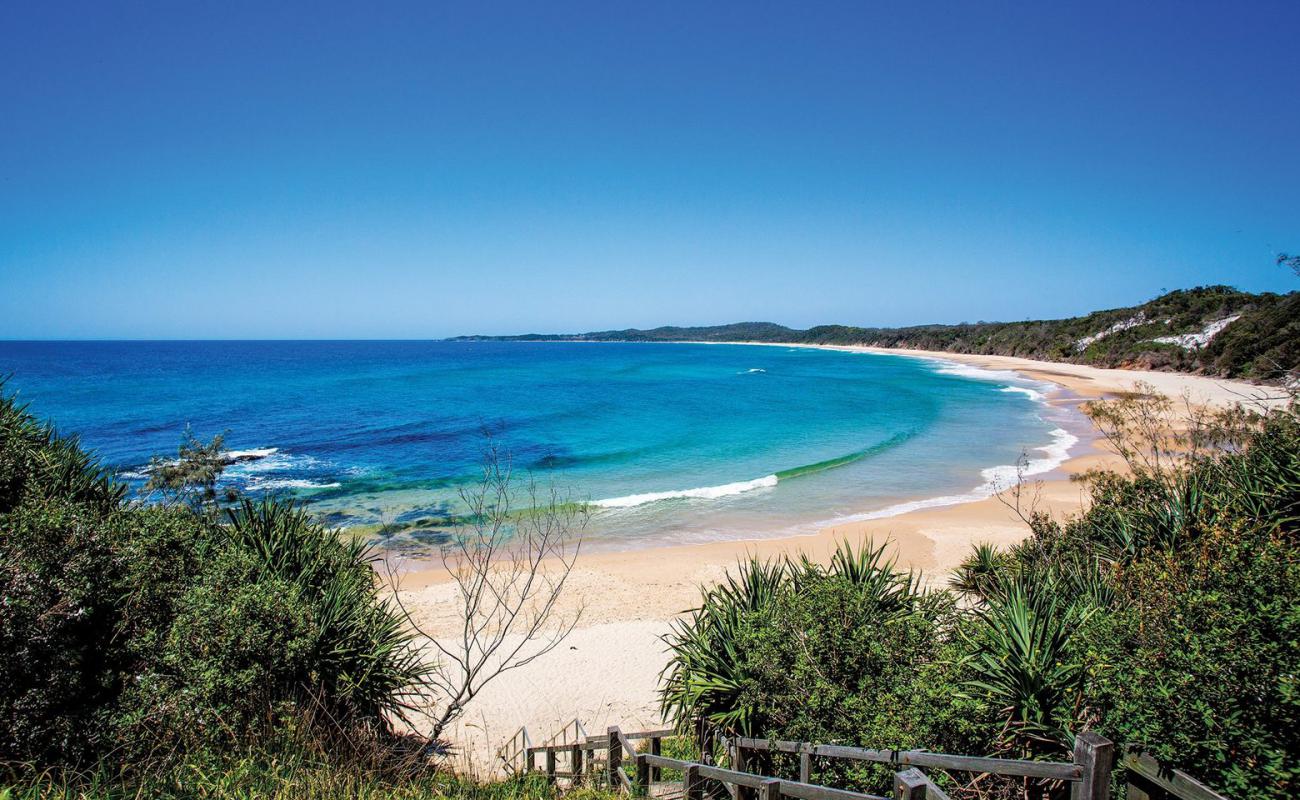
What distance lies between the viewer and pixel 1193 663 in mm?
3816

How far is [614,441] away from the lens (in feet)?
113

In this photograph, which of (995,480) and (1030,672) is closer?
(1030,672)

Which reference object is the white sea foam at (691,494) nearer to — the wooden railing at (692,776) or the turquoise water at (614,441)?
the turquoise water at (614,441)

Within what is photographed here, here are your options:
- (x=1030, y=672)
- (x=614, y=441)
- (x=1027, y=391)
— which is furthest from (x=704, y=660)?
(x=1027, y=391)

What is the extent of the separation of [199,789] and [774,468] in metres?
25.8

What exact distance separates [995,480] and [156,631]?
21136 millimetres

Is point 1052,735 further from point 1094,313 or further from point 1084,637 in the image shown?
point 1094,313

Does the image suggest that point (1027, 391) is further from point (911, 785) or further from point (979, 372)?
point (911, 785)

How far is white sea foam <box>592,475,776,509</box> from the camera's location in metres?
22.6

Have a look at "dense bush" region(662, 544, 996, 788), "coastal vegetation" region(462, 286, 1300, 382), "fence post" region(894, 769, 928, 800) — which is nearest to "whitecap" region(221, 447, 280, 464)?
"dense bush" region(662, 544, 996, 788)

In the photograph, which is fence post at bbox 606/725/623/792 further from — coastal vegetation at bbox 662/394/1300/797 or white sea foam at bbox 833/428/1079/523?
white sea foam at bbox 833/428/1079/523

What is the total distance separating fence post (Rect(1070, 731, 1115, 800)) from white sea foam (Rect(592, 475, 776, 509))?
19.4 metres

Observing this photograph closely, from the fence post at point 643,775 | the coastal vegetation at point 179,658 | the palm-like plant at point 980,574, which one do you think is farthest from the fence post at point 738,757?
the palm-like plant at point 980,574

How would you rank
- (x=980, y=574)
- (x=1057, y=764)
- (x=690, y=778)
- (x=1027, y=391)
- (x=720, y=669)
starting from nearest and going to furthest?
(x=1057, y=764), (x=690, y=778), (x=720, y=669), (x=980, y=574), (x=1027, y=391)
